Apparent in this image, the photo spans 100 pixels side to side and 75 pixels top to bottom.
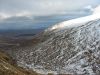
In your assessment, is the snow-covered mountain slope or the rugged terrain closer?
the rugged terrain

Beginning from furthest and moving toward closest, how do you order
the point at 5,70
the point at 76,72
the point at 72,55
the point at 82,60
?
the point at 72,55 < the point at 82,60 < the point at 76,72 < the point at 5,70

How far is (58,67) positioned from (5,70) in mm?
91184

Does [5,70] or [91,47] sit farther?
[91,47]

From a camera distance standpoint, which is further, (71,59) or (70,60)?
(71,59)

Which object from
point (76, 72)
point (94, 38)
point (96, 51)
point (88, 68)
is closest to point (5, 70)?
point (76, 72)

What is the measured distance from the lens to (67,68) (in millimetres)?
160625

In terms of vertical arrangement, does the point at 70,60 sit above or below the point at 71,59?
below

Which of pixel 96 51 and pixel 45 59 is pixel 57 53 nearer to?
pixel 45 59

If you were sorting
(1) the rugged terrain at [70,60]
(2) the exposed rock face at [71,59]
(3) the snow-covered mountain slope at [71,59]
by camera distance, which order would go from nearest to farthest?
(1) the rugged terrain at [70,60] → (3) the snow-covered mountain slope at [71,59] → (2) the exposed rock face at [71,59]

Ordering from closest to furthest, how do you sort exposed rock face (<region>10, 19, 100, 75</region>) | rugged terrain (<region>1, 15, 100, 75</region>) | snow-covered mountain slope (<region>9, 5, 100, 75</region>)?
1. rugged terrain (<region>1, 15, 100, 75</region>)
2. snow-covered mountain slope (<region>9, 5, 100, 75</region>)
3. exposed rock face (<region>10, 19, 100, 75</region>)

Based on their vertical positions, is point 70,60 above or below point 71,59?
below

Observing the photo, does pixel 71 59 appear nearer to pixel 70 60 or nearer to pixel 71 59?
pixel 71 59

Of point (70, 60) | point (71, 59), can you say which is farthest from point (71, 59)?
point (70, 60)

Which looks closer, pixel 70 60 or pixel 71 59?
pixel 70 60
